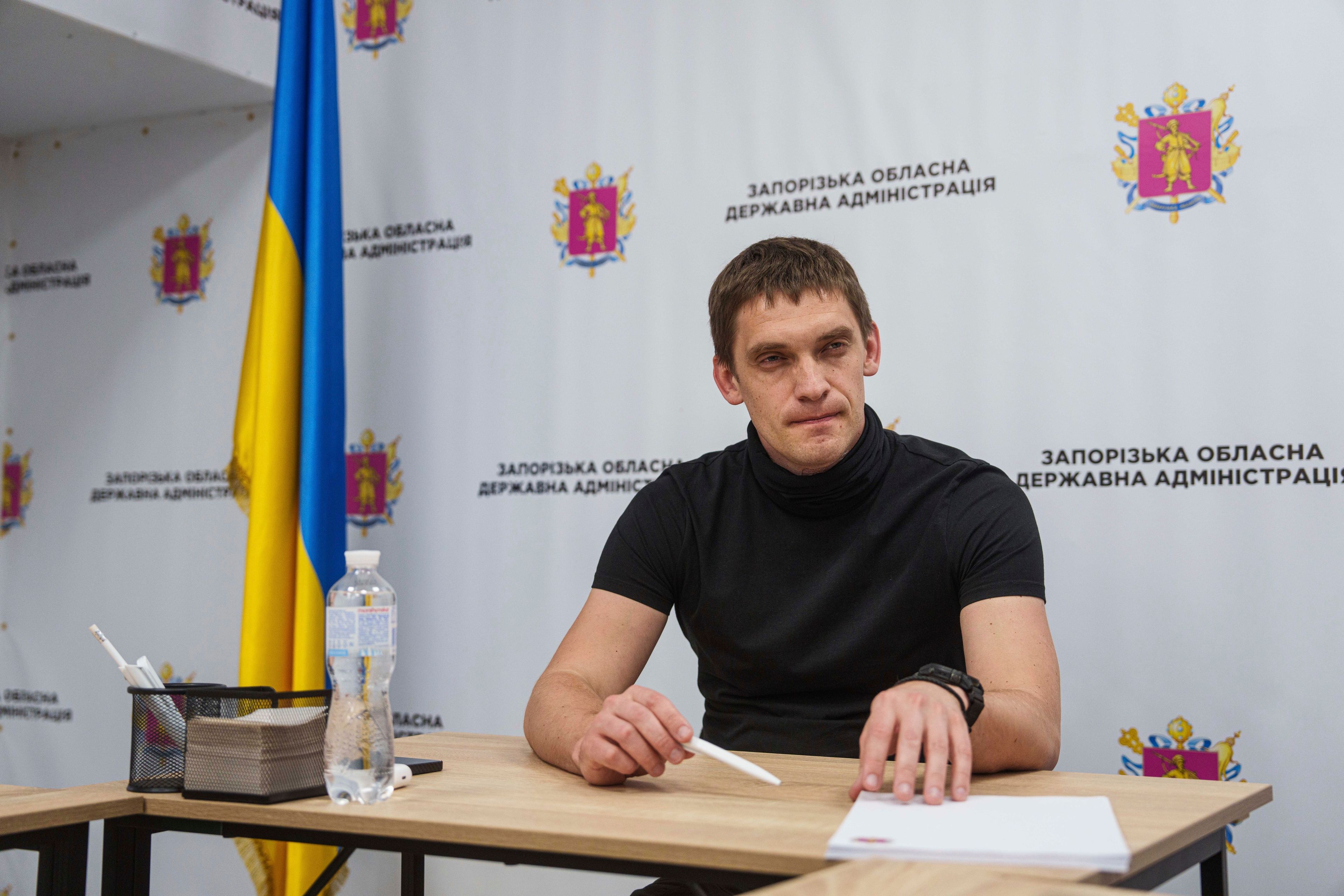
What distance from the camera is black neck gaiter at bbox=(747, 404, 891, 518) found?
1.56 m

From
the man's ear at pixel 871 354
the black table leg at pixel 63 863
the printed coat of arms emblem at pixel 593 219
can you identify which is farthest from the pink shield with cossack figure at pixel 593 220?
the black table leg at pixel 63 863

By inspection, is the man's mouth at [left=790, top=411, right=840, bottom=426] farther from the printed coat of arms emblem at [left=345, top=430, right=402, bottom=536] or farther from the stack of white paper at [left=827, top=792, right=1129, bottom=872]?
the printed coat of arms emblem at [left=345, top=430, right=402, bottom=536]

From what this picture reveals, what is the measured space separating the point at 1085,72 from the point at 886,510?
1059mm

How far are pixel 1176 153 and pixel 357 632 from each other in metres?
1.68

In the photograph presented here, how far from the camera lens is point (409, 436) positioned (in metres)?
2.66

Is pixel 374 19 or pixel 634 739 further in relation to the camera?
pixel 374 19

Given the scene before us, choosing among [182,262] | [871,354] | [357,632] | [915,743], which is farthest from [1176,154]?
[182,262]

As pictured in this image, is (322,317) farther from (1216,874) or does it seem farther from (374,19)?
(1216,874)

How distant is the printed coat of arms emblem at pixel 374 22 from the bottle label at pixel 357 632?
2108 millimetres

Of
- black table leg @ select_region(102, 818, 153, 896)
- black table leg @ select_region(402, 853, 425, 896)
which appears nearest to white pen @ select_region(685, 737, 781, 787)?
black table leg @ select_region(102, 818, 153, 896)

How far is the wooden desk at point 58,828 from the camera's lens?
972mm

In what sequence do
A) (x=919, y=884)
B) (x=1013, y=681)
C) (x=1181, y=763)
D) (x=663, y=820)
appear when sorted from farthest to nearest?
(x=1181, y=763) → (x=1013, y=681) → (x=663, y=820) → (x=919, y=884)

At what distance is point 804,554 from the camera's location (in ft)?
5.20

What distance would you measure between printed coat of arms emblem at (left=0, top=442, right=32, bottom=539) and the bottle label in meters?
2.51
